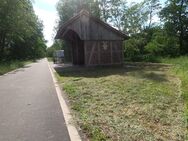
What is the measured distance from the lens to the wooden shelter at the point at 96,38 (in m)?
27.0

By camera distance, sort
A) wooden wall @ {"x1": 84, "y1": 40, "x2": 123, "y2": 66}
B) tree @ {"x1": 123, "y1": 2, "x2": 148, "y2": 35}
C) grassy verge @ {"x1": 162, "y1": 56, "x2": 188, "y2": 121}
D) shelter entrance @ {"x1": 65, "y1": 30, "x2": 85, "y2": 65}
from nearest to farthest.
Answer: grassy verge @ {"x1": 162, "y1": 56, "x2": 188, "y2": 121} → wooden wall @ {"x1": 84, "y1": 40, "x2": 123, "y2": 66} → shelter entrance @ {"x1": 65, "y1": 30, "x2": 85, "y2": 65} → tree @ {"x1": 123, "y1": 2, "x2": 148, "y2": 35}

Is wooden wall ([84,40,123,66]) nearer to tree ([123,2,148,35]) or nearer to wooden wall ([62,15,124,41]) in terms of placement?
wooden wall ([62,15,124,41])

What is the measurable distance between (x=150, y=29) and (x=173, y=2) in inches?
337

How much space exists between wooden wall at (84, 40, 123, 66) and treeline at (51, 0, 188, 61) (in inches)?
343

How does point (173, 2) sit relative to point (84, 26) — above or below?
above

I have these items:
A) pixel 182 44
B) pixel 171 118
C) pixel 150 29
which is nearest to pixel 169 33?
pixel 182 44

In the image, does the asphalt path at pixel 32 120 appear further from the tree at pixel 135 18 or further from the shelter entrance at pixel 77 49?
the tree at pixel 135 18

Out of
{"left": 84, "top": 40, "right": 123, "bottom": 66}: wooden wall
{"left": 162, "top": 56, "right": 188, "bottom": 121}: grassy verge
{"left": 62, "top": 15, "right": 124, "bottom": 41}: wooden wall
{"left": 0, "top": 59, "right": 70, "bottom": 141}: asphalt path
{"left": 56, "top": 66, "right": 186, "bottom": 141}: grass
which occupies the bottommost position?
{"left": 0, "top": 59, "right": 70, "bottom": 141}: asphalt path

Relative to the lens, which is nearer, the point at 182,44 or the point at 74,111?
the point at 74,111

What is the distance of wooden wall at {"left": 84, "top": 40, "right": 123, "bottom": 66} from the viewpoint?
2809cm

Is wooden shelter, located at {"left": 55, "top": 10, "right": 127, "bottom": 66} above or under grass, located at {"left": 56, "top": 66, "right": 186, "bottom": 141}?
above

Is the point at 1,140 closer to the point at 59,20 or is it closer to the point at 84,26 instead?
the point at 84,26

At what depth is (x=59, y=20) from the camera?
200 ft

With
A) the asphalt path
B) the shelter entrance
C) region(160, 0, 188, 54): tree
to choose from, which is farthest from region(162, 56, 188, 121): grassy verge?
region(160, 0, 188, 54): tree
